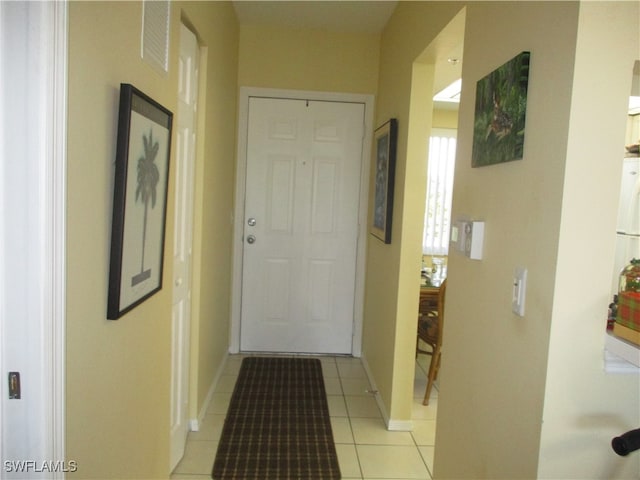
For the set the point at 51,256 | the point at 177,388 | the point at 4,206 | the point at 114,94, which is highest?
the point at 114,94

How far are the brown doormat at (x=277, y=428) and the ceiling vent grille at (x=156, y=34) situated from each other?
1.86 m

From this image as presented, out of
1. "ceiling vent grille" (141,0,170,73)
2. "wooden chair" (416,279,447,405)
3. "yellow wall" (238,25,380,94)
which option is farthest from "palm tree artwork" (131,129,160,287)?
"yellow wall" (238,25,380,94)

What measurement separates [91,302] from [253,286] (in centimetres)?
268

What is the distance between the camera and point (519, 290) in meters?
1.22

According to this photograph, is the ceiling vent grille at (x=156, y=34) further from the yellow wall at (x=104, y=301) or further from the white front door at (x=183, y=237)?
the white front door at (x=183, y=237)

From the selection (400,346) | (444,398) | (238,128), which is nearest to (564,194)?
(444,398)

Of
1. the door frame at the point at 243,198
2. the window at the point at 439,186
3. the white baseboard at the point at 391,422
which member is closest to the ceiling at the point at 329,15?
the door frame at the point at 243,198

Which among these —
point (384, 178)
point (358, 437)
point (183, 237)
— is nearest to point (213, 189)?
point (183, 237)

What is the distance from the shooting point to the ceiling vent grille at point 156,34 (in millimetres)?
1424

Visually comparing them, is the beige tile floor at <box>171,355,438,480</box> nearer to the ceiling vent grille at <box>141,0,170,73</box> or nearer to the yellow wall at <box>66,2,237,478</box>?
the yellow wall at <box>66,2,237,478</box>

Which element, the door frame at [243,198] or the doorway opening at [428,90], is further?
the door frame at [243,198]

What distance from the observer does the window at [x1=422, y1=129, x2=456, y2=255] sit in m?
5.04

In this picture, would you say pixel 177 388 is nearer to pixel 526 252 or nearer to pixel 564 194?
pixel 526 252

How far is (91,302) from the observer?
116 centimetres
